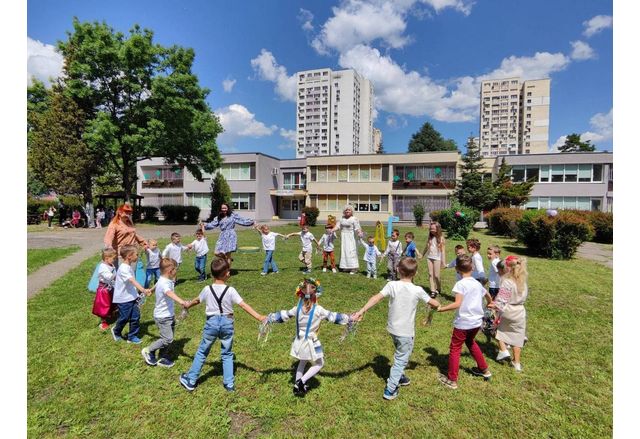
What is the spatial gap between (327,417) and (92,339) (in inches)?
186

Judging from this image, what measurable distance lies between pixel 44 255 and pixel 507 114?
474ft

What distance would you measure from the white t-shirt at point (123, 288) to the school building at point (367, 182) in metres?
33.0

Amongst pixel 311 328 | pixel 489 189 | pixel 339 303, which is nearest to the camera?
pixel 311 328

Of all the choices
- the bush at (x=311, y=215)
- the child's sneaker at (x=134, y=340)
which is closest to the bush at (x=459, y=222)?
the bush at (x=311, y=215)

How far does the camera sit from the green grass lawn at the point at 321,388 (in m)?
3.71

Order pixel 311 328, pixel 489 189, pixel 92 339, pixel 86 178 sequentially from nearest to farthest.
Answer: pixel 311 328 < pixel 92 339 < pixel 86 178 < pixel 489 189

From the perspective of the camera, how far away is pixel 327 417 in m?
3.86

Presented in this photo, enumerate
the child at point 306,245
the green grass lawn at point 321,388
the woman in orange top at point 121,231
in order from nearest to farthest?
the green grass lawn at point 321,388, the woman in orange top at point 121,231, the child at point 306,245

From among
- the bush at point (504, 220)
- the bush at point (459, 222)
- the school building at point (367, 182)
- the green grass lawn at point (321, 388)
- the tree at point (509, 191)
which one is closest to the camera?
the green grass lawn at point (321, 388)

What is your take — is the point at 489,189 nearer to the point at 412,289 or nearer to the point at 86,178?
the point at 412,289

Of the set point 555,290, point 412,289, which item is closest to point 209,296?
point 412,289

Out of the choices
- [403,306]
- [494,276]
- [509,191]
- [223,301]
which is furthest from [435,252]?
[509,191]

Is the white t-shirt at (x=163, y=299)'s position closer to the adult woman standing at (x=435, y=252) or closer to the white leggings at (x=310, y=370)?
the white leggings at (x=310, y=370)

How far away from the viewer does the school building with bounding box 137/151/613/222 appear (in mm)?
34438
